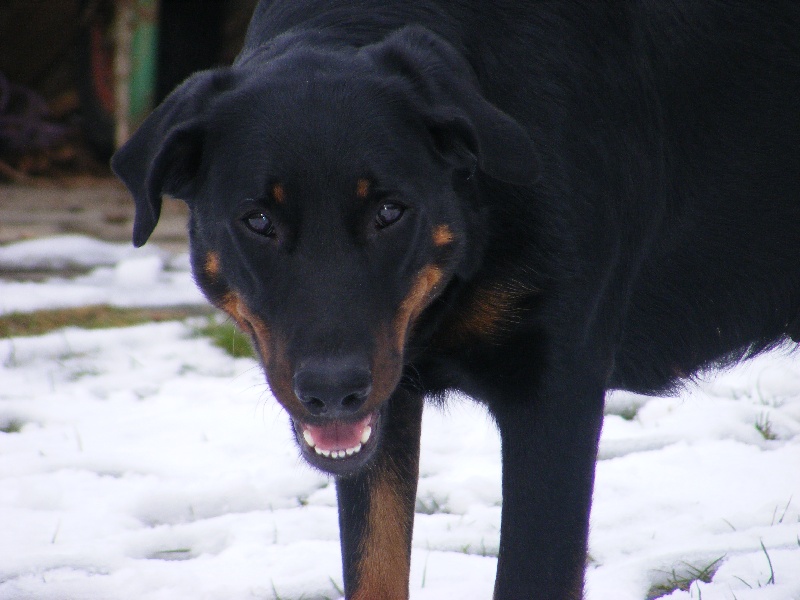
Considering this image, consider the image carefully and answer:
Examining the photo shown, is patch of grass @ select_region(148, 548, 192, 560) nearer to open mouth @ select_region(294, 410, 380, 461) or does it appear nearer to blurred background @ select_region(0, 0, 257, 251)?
open mouth @ select_region(294, 410, 380, 461)

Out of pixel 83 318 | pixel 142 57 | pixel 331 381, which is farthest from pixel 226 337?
pixel 142 57

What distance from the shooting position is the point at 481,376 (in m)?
2.37

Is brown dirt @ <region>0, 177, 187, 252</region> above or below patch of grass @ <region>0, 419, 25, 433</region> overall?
below

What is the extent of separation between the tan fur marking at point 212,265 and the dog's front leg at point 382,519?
1.77 ft

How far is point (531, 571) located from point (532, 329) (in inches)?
20.2

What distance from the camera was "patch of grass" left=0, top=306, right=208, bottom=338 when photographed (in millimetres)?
5023

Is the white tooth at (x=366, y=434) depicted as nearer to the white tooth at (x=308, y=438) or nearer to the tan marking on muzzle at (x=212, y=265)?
the white tooth at (x=308, y=438)

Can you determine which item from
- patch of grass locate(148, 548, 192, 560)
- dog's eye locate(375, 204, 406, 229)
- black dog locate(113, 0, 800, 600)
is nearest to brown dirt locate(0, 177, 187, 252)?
patch of grass locate(148, 548, 192, 560)

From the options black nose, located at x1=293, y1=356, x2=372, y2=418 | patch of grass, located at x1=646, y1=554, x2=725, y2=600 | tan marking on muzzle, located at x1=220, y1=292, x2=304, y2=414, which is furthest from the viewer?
patch of grass, located at x1=646, y1=554, x2=725, y2=600

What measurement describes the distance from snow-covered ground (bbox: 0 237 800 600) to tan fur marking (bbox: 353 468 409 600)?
240 millimetres

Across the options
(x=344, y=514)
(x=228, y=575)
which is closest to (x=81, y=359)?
(x=228, y=575)

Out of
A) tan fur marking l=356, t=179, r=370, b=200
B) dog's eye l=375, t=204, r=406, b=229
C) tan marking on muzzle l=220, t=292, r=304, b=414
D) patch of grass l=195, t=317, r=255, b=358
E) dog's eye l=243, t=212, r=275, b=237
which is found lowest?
patch of grass l=195, t=317, r=255, b=358

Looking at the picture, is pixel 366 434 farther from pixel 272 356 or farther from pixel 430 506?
pixel 430 506

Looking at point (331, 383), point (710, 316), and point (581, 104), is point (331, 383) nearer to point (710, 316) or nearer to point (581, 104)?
point (581, 104)
